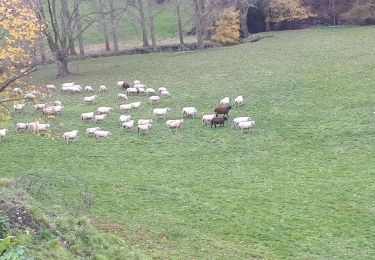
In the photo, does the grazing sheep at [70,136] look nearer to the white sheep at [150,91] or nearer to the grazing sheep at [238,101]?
the white sheep at [150,91]

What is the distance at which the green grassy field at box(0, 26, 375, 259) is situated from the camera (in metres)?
16.2

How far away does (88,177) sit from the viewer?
22422 millimetres

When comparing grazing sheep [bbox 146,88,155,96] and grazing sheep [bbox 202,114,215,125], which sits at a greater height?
grazing sheep [bbox 146,88,155,96]

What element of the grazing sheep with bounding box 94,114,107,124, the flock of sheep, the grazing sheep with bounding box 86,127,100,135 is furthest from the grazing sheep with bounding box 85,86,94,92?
the grazing sheep with bounding box 86,127,100,135

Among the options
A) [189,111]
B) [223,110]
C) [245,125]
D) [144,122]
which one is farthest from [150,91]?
[245,125]

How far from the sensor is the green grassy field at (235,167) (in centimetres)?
1616

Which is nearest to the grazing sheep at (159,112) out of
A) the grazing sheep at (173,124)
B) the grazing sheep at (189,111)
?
the grazing sheep at (189,111)

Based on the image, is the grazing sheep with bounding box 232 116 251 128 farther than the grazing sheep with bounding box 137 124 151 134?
Yes

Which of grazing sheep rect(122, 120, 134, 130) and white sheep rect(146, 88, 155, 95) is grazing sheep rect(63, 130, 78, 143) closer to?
grazing sheep rect(122, 120, 134, 130)

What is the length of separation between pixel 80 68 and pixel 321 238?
4096cm

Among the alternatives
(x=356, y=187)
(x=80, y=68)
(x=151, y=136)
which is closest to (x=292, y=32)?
(x=80, y=68)

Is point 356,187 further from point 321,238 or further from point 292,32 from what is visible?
point 292,32

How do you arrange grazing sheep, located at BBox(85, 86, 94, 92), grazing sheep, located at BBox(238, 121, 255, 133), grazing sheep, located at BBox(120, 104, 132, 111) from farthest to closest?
grazing sheep, located at BBox(85, 86, 94, 92), grazing sheep, located at BBox(120, 104, 132, 111), grazing sheep, located at BBox(238, 121, 255, 133)

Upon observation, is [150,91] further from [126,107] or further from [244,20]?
[244,20]
